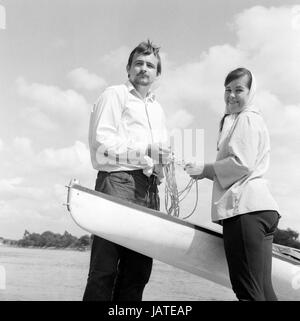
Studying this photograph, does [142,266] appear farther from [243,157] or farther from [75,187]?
[243,157]

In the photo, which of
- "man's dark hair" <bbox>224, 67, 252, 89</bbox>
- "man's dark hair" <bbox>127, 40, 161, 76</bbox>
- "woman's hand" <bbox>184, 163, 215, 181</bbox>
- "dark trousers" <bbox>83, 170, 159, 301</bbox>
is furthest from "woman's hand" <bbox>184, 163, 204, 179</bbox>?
"man's dark hair" <bbox>127, 40, 161, 76</bbox>

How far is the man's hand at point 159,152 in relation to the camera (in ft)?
7.82

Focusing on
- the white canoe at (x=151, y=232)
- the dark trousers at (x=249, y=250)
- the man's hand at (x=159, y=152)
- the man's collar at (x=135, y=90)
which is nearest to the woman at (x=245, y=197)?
the dark trousers at (x=249, y=250)

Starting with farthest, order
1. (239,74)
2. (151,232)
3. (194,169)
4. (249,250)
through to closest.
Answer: (151,232), (194,169), (239,74), (249,250)

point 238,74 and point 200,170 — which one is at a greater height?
point 238,74

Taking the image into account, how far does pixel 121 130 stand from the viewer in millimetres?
2422

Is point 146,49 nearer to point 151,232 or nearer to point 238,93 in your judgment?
point 238,93

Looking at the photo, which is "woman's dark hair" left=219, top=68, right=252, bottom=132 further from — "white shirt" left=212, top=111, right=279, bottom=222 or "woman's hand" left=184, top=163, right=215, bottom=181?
"woman's hand" left=184, top=163, right=215, bottom=181

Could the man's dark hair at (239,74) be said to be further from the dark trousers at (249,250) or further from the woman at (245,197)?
the dark trousers at (249,250)

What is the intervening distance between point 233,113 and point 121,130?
22.2 inches

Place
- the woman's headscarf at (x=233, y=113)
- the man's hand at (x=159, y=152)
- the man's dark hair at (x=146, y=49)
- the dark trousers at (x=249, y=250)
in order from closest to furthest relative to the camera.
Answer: the dark trousers at (x=249, y=250), the woman's headscarf at (x=233, y=113), the man's hand at (x=159, y=152), the man's dark hair at (x=146, y=49)

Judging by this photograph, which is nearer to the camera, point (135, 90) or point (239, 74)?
point (239, 74)

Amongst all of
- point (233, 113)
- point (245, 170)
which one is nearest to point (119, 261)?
point (245, 170)
